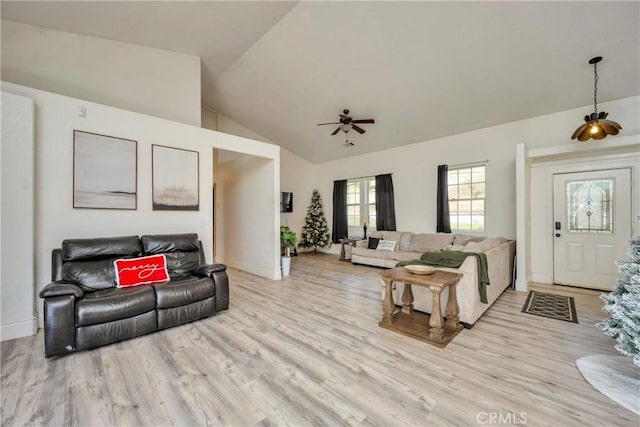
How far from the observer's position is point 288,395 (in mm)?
1781

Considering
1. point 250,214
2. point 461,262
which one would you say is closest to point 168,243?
point 250,214

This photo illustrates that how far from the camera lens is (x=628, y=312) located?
1.84m

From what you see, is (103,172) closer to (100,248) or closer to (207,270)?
(100,248)

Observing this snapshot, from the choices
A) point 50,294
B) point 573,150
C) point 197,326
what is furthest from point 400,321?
point 573,150

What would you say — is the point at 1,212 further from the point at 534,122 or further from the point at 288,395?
the point at 534,122

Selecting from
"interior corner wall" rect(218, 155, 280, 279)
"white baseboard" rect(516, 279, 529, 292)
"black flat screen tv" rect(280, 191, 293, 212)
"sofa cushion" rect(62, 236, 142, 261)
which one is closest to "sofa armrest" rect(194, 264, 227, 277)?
"sofa cushion" rect(62, 236, 142, 261)

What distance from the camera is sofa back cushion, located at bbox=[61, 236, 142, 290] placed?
2746 millimetres

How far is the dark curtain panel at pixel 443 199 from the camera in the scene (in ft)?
18.8

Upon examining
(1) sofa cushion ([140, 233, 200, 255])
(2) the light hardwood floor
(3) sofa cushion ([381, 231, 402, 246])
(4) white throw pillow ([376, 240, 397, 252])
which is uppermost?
(1) sofa cushion ([140, 233, 200, 255])

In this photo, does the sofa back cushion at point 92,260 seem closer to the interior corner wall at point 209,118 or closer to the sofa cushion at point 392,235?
the interior corner wall at point 209,118

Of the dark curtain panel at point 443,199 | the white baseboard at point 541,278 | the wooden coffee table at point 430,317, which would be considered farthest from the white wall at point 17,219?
the white baseboard at point 541,278

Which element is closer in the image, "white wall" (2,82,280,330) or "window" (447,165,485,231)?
"white wall" (2,82,280,330)

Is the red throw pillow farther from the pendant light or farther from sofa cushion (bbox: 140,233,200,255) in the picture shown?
the pendant light

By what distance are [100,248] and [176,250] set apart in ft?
2.59
